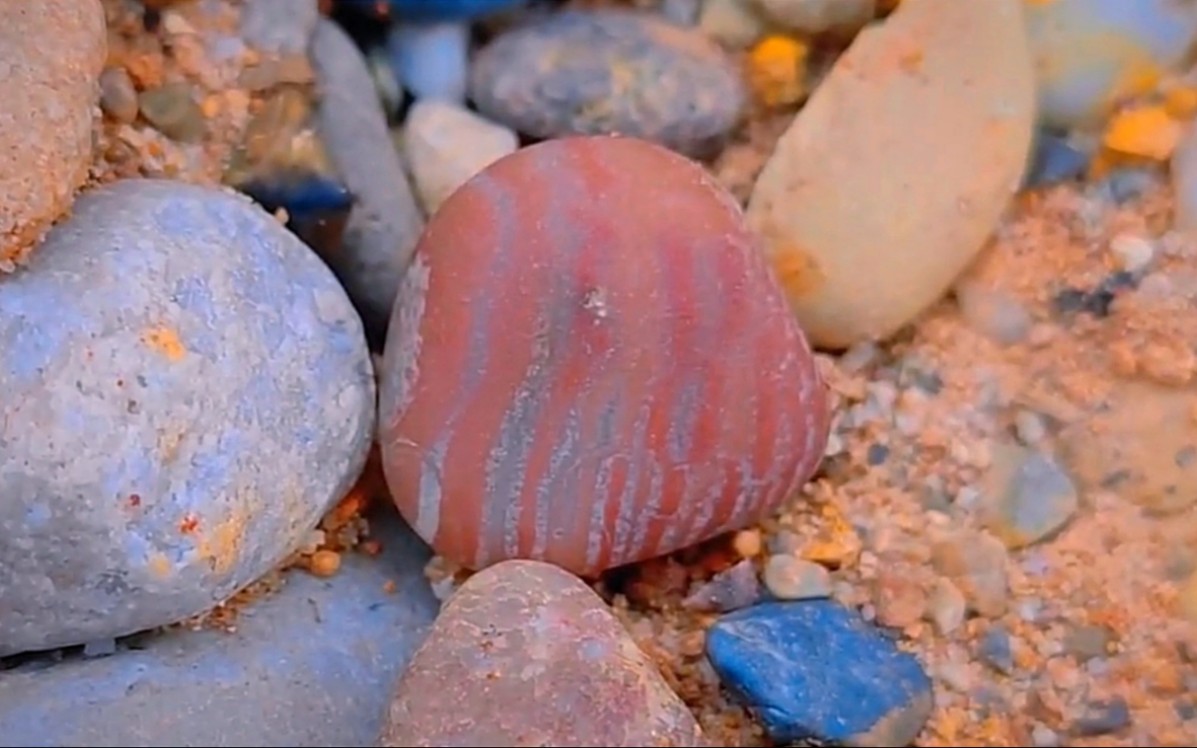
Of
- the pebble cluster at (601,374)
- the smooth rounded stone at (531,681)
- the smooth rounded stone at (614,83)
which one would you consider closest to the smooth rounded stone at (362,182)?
the pebble cluster at (601,374)

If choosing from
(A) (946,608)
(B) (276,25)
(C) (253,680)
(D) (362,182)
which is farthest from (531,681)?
(B) (276,25)

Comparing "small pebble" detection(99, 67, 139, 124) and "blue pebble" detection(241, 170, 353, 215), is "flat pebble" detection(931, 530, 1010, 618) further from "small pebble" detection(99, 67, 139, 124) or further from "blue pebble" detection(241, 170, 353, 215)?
"small pebble" detection(99, 67, 139, 124)

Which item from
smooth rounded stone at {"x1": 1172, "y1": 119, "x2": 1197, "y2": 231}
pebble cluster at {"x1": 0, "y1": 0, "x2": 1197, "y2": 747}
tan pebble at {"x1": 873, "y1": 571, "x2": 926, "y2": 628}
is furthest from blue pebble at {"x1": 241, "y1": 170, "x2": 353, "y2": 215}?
smooth rounded stone at {"x1": 1172, "y1": 119, "x2": 1197, "y2": 231}

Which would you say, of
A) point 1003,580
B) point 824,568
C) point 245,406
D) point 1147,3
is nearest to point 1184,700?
point 1003,580

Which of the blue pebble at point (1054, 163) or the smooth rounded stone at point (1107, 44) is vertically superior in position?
the smooth rounded stone at point (1107, 44)

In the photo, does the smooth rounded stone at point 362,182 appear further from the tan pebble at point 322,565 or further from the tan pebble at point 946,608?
the tan pebble at point 946,608
